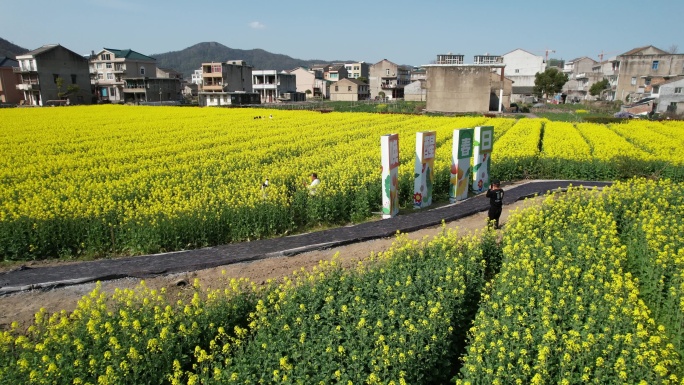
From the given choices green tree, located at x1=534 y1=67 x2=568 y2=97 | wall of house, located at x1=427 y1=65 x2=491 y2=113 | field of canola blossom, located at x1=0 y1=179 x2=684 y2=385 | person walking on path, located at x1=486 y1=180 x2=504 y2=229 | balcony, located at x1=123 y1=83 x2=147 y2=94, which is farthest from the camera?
green tree, located at x1=534 y1=67 x2=568 y2=97

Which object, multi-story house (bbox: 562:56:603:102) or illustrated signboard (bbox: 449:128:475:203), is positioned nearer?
illustrated signboard (bbox: 449:128:475:203)

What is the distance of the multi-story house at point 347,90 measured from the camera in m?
98.6

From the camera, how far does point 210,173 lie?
18.3 metres

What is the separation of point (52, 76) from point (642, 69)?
96.5m

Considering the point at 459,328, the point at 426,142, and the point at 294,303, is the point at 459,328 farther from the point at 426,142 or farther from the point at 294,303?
the point at 426,142

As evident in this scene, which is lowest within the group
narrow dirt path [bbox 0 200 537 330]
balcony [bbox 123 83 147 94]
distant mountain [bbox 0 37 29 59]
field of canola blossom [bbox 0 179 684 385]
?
narrow dirt path [bbox 0 200 537 330]

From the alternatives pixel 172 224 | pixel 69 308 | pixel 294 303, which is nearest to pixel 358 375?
pixel 294 303

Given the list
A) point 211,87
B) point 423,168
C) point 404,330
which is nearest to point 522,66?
point 211,87

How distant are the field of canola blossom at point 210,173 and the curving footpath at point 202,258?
4.31ft

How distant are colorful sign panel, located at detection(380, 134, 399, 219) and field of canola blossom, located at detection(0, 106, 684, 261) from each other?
2.40 feet

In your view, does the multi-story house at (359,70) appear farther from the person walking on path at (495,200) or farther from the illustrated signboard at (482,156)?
the person walking on path at (495,200)

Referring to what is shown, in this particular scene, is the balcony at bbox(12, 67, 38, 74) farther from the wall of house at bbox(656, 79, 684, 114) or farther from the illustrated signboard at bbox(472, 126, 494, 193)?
the wall of house at bbox(656, 79, 684, 114)

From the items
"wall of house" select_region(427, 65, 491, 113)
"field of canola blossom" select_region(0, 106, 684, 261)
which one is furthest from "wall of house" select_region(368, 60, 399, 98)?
"field of canola blossom" select_region(0, 106, 684, 261)

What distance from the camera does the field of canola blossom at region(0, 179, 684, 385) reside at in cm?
530
